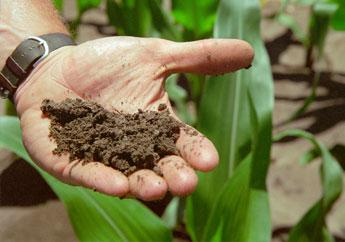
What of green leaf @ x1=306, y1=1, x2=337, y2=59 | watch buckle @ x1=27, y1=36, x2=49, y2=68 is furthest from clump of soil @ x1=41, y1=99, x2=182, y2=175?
green leaf @ x1=306, y1=1, x2=337, y2=59

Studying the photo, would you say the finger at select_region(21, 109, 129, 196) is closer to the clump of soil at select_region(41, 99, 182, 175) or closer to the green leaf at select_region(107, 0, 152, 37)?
the clump of soil at select_region(41, 99, 182, 175)

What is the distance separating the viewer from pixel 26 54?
101 cm

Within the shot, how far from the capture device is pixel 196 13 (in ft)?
4.84

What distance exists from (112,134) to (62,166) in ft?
Result: 0.26

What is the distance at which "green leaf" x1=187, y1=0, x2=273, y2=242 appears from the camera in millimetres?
1010

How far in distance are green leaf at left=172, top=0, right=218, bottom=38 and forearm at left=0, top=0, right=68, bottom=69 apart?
1.35 feet

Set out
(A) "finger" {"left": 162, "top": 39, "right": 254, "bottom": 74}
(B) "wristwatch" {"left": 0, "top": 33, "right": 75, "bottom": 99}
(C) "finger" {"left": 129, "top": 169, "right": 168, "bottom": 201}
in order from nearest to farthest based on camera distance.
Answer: (C) "finger" {"left": 129, "top": 169, "right": 168, "bottom": 201}, (A) "finger" {"left": 162, "top": 39, "right": 254, "bottom": 74}, (B) "wristwatch" {"left": 0, "top": 33, "right": 75, "bottom": 99}

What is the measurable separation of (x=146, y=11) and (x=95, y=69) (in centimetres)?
63

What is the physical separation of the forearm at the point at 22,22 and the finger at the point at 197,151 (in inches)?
16.0

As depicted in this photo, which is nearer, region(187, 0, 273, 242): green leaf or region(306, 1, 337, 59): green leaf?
region(187, 0, 273, 242): green leaf

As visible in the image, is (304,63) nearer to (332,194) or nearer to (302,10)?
(302,10)

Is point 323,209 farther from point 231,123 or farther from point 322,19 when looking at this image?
point 322,19

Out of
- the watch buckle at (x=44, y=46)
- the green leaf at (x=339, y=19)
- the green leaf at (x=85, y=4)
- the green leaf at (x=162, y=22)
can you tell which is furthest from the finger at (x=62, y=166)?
the green leaf at (x=339, y=19)

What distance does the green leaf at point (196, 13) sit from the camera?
1.47m
